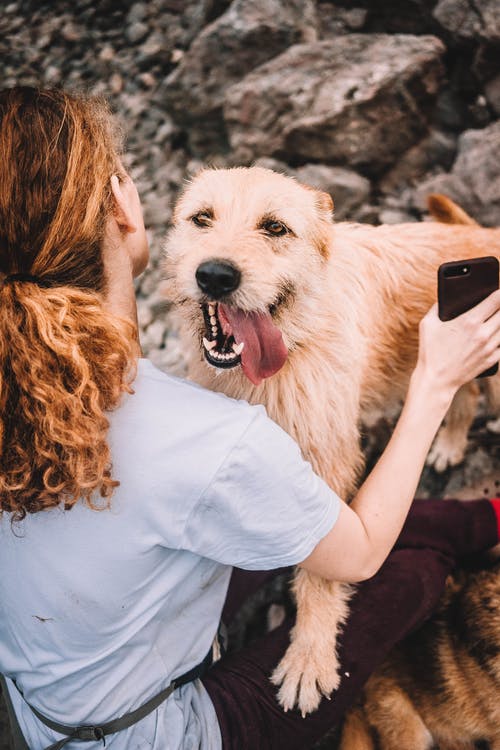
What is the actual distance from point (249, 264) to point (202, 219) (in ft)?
1.15

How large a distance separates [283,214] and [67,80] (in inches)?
A: 142

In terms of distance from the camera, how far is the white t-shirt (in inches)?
47.8

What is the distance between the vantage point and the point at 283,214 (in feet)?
5.69

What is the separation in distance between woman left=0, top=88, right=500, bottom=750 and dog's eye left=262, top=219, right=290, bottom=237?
16.4 inches

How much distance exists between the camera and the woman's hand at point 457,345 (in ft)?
5.68

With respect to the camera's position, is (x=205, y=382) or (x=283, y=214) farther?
(x=205, y=382)

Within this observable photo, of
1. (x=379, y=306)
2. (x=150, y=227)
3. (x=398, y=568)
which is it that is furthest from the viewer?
(x=150, y=227)

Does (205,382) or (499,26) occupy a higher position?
(499,26)

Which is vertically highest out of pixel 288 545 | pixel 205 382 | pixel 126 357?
pixel 126 357

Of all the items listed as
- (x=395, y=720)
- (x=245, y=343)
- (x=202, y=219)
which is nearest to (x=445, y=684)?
(x=395, y=720)

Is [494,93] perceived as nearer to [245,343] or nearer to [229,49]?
[229,49]

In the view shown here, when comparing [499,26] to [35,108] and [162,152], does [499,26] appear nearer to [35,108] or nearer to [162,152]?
[162,152]

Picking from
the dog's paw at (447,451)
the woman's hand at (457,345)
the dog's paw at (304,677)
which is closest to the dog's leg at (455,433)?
the dog's paw at (447,451)

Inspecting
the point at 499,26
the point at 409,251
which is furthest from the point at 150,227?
the point at 499,26
